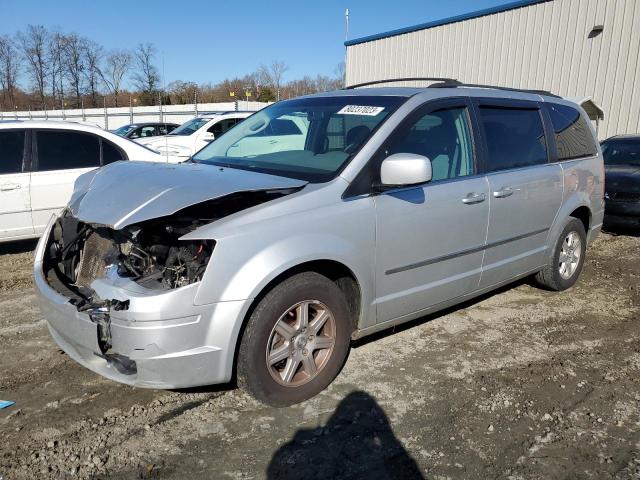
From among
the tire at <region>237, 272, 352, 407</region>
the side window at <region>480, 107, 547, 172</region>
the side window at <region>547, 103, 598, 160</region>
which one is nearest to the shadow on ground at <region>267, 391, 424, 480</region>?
the tire at <region>237, 272, 352, 407</region>

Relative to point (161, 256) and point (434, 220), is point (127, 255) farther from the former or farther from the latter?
point (434, 220)

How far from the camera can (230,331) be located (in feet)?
9.14

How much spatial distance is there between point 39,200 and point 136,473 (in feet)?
14.6

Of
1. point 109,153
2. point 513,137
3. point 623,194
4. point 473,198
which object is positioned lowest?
point 623,194

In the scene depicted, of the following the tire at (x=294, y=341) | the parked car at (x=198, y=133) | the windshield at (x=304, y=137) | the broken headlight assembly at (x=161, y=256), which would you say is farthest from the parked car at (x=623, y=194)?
the parked car at (x=198, y=133)

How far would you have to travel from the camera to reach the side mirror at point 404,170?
321cm

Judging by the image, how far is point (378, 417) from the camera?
3.09m

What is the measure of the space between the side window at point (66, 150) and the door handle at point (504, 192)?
4.73 metres

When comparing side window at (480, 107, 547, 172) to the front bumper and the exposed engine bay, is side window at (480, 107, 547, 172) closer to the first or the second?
the exposed engine bay

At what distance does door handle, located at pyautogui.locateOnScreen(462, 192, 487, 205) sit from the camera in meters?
3.87

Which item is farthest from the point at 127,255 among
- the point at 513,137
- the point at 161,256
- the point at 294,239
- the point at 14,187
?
the point at 14,187

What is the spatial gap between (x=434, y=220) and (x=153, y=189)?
185 centimetres

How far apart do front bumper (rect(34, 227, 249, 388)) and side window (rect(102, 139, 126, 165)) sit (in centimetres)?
405

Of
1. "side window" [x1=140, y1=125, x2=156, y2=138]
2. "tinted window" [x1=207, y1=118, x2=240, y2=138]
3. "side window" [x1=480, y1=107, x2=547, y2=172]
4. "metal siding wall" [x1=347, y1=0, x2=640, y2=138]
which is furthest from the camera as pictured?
"side window" [x1=140, y1=125, x2=156, y2=138]
